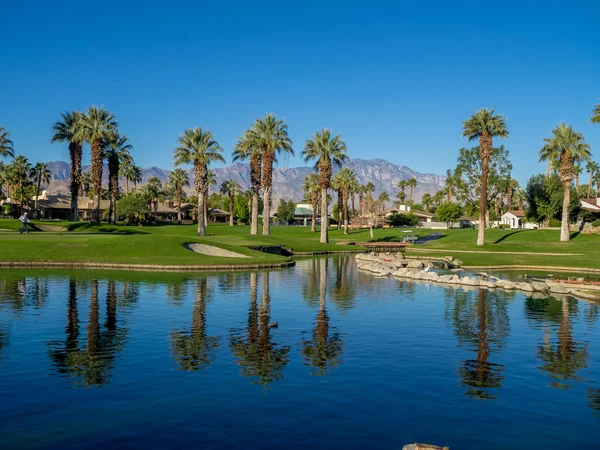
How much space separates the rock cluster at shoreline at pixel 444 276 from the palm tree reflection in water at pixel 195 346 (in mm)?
21851

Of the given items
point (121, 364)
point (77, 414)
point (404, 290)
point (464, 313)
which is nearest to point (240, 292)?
point (404, 290)

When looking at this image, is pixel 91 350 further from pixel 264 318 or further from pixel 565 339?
pixel 565 339

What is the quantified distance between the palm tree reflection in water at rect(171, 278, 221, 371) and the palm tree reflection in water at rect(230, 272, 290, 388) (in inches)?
32.4

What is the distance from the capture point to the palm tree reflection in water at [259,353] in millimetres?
16969

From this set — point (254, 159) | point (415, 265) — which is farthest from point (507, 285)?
point (254, 159)

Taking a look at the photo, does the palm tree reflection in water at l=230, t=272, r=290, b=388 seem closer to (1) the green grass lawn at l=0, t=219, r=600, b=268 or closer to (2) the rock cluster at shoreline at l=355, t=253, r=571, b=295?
(2) the rock cluster at shoreline at l=355, t=253, r=571, b=295

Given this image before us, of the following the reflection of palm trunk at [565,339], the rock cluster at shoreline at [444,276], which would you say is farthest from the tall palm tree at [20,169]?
the reflection of palm trunk at [565,339]

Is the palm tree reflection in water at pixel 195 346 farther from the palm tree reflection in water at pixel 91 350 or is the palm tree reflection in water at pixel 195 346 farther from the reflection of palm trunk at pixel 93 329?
the reflection of palm trunk at pixel 93 329

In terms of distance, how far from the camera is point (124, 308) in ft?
90.0

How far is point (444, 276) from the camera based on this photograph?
42031mm

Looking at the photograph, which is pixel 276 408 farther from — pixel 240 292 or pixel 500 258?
pixel 500 258

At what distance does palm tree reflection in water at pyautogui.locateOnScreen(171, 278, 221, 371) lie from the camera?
18.0 metres

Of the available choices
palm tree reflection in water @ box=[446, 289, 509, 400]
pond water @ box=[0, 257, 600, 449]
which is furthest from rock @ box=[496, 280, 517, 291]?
pond water @ box=[0, 257, 600, 449]

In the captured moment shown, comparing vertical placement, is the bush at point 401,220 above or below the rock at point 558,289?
above
